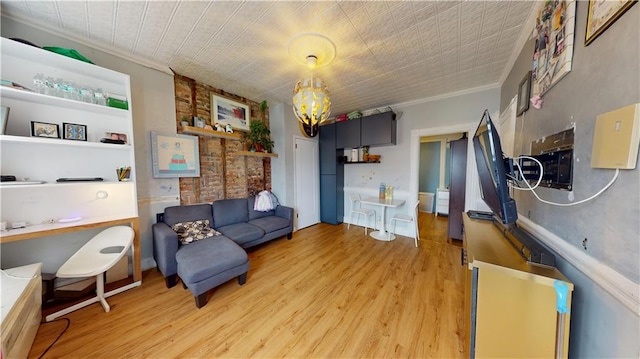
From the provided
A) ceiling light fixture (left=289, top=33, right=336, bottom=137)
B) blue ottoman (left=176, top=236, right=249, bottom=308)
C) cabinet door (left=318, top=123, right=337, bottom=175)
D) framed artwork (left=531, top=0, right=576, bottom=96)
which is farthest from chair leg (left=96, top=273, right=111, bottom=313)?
framed artwork (left=531, top=0, right=576, bottom=96)

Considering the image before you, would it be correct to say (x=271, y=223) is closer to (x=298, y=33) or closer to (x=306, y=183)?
(x=306, y=183)

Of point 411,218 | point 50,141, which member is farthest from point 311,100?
point 411,218

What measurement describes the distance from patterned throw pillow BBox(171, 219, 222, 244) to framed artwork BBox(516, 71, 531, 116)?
11.9 feet

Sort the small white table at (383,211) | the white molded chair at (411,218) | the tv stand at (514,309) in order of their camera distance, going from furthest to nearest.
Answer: the small white table at (383,211), the white molded chair at (411,218), the tv stand at (514,309)

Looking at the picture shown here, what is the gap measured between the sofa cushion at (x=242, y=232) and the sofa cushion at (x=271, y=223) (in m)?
0.11

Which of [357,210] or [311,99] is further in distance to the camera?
[357,210]

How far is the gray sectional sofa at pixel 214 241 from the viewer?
5.83 feet

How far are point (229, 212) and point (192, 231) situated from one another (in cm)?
64

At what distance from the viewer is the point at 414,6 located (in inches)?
58.6

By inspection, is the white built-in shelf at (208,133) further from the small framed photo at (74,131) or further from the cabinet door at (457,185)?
the cabinet door at (457,185)

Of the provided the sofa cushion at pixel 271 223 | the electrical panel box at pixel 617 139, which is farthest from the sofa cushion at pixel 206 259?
the electrical panel box at pixel 617 139

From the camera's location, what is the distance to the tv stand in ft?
2.94

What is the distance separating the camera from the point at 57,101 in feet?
5.57

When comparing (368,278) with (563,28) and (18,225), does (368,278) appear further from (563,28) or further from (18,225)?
(18,225)
